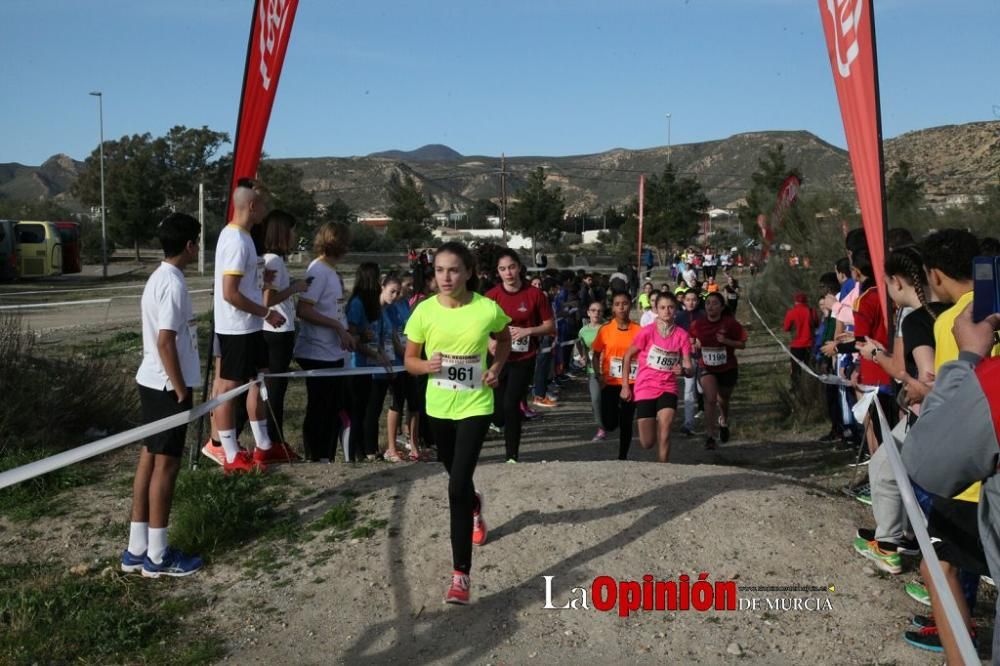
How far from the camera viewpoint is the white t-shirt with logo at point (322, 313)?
779 centimetres

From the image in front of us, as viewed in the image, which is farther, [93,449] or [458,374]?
[458,374]

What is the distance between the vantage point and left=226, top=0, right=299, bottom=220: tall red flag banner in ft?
26.0

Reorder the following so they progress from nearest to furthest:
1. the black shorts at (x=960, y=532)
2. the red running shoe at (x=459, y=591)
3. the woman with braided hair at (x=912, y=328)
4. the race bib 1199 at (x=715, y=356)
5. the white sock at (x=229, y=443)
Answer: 1. the black shorts at (x=960, y=532)
2. the woman with braided hair at (x=912, y=328)
3. the red running shoe at (x=459, y=591)
4. the white sock at (x=229, y=443)
5. the race bib 1199 at (x=715, y=356)

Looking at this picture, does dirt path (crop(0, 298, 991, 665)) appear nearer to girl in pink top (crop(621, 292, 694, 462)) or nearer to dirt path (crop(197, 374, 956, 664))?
dirt path (crop(197, 374, 956, 664))

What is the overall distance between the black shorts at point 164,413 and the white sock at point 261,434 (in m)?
1.67

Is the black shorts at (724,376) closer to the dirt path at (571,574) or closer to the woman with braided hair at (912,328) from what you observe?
the dirt path at (571,574)

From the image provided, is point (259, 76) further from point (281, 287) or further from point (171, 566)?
point (171, 566)

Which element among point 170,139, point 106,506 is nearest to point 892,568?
point 106,506

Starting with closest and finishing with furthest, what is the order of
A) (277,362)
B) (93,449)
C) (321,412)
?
(93,449) → (277,362) → (321,412)

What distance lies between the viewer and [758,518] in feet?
19.8

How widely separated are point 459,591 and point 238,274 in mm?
2789

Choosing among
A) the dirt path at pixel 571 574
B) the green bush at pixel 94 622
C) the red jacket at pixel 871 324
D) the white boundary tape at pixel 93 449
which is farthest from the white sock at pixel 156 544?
the red jacket at pixel 871 324

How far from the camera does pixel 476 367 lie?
5410 millimetres

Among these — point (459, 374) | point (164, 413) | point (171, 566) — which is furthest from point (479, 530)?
point (164, 413)
